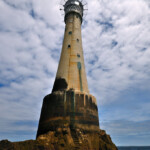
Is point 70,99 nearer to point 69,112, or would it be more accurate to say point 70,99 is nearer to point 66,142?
point 69,112

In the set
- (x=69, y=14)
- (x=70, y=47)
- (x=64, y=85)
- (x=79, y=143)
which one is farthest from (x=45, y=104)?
(x=69, y=14)

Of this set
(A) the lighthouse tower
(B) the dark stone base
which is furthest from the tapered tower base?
(B) the dark stone base

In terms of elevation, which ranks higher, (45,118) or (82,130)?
(45,118)

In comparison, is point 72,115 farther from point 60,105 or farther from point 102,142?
point 102,142

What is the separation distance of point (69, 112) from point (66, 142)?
380cm

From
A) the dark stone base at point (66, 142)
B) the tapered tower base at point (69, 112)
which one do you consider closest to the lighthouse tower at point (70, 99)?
the tapered tower base at point (69, 112)

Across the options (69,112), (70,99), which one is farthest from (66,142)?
(70,99)

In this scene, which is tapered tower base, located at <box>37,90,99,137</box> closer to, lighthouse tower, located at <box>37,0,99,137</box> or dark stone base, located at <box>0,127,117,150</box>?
lighthouse tower, located at <box>37,0,99,137</box>

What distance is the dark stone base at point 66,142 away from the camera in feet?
44.5

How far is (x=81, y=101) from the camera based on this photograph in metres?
19.7

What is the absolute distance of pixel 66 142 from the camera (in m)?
15.7

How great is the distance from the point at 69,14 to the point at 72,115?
20.2 m

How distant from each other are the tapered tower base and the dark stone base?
83 cm

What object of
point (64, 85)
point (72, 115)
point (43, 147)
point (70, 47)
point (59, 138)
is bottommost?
point (43, 147)
